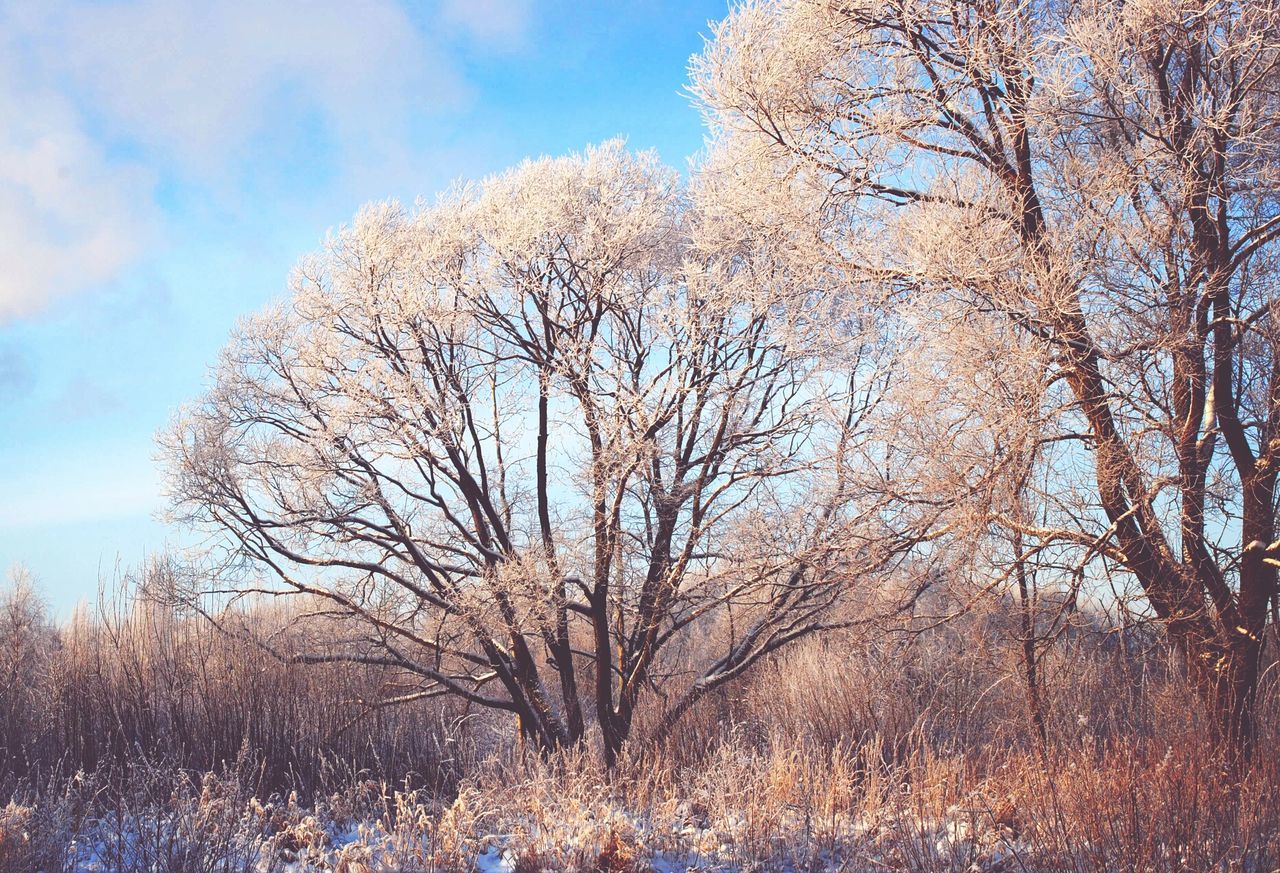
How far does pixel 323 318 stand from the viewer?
11656 millimetres

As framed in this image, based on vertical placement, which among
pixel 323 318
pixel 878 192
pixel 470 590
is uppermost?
pixel 323 318

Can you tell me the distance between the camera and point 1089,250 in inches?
293

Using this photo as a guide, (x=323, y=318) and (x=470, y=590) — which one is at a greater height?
(x=323, y=318)

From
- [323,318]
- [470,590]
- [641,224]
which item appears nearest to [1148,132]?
[641,224]

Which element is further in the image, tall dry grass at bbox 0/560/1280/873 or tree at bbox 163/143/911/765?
tree at bbox 163/143/911/765

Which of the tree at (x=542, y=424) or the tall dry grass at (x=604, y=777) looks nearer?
the tall dry grass at (x=604, y=777)

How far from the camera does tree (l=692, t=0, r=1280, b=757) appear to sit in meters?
7.07

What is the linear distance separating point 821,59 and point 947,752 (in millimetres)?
7167

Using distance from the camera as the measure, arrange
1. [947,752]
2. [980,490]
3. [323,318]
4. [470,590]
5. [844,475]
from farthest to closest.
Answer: [323,318]
[470,590]
[947,752]
[844,475]
[980,490]

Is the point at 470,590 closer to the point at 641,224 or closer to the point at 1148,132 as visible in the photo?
the point at 641,224

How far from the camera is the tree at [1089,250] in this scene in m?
7.07

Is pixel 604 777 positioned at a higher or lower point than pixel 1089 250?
lower

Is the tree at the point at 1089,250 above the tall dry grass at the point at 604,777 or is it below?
above

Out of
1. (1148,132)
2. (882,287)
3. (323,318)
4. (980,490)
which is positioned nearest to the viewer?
(1148,132)
